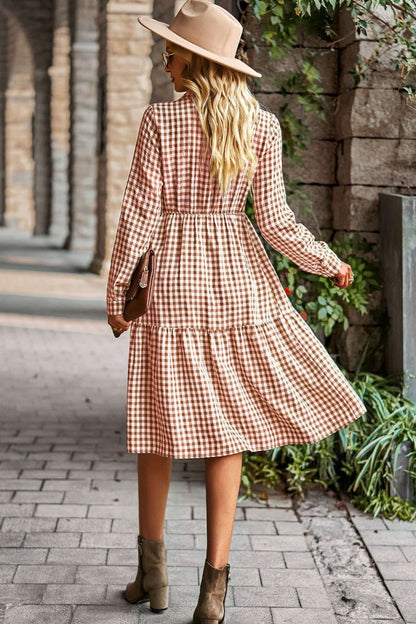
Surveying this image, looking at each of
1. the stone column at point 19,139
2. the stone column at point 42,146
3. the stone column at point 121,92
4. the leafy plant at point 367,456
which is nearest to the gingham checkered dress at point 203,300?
the leafy plant at point 367,456

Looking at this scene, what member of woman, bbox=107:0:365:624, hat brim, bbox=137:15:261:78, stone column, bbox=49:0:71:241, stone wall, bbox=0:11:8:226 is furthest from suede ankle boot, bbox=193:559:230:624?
stone wall, bbox=0:11:8:226

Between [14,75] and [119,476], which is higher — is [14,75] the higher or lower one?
the higher one

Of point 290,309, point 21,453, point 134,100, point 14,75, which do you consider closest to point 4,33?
point 14,75

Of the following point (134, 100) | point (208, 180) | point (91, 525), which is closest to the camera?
point (208, 180)

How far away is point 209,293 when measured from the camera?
284cm

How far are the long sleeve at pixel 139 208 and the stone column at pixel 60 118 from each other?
16.7 meters

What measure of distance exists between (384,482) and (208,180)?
5.56 ft

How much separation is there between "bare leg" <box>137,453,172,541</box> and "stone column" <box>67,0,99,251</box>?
1365cm

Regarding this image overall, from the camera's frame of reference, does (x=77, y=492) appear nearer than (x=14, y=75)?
Yes

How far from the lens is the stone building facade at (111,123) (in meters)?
4.31

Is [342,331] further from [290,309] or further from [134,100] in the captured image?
[134,100]

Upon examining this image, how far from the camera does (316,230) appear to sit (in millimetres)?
Answer: 4496

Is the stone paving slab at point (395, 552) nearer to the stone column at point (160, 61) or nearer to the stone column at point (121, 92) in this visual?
the stone column at point (160, 61)

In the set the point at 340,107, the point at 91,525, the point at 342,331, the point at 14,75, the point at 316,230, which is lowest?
the point at 91,525
